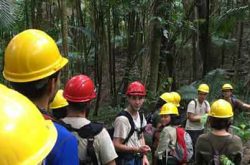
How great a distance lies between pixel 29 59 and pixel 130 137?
83.4 inches

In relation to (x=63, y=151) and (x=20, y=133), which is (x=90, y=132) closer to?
(x=63, y=151)

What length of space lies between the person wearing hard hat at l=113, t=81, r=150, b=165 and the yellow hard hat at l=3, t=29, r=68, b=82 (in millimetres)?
1859

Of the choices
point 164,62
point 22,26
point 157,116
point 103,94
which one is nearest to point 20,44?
point 157,116

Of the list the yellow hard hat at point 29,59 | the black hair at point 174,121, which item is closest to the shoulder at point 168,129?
the black hair at point 174,121

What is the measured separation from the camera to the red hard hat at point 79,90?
3.22 m

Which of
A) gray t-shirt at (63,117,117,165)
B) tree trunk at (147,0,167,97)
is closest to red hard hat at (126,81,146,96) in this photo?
gray t-shirt at (63,117,117,165)

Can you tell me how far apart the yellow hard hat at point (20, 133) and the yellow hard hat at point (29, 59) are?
78 cm

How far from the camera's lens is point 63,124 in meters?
2.57

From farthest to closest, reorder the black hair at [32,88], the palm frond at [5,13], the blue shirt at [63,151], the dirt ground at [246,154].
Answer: the dirt ground at [246,154] < the palm frond at [5,13] < the black hair at [32,88] < the blue shirt at [63,151]

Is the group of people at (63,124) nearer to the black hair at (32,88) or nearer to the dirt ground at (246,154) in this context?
the black hair at (32,88)

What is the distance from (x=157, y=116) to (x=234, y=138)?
188 cm

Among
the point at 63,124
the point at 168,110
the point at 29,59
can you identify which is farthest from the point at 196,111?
the point at 29,59

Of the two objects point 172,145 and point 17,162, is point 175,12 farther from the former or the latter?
point 17,162

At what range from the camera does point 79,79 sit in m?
3.40
